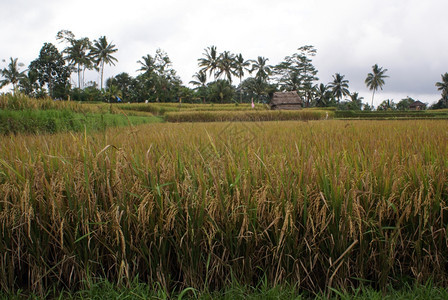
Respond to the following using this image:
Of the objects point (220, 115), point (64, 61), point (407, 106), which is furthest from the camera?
point (407, 106)

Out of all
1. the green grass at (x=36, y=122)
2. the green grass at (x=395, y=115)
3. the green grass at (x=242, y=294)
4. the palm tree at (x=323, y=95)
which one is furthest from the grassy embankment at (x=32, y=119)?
the palm tree at (x=323, y=95)

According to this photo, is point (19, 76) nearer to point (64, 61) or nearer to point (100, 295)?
point (64, 61)

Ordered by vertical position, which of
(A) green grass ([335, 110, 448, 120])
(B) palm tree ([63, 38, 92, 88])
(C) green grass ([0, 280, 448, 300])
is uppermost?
(B) palm tree ([63, 38, 92, 88])

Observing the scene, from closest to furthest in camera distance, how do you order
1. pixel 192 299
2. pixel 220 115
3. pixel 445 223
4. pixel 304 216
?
pixel 192 299
pixel 304 216
pixel 445 223
pixel 220 115

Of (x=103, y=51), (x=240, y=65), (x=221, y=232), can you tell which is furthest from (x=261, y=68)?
(x=221, y=232)

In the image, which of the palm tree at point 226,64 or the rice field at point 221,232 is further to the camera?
the palm tree at point 226,64

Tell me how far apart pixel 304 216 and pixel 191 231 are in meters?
0.57

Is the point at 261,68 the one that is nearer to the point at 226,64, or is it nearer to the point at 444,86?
the point at 226,64

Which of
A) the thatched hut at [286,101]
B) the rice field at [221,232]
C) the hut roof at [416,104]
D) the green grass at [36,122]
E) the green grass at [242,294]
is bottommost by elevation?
the green grass at [242,294]

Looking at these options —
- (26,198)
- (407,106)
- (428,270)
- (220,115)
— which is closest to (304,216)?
(428,270)

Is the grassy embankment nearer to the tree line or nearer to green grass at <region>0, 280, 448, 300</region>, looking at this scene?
green grass at <region>0, 280, 448, 300</region>

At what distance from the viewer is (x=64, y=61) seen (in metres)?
42.2

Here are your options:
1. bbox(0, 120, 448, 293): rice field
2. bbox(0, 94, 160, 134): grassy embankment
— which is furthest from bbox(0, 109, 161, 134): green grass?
bbox(0, 120, 448, 293): rice field

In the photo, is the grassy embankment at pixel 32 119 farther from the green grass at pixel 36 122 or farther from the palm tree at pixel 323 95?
the palm tree at pixel 323 95
